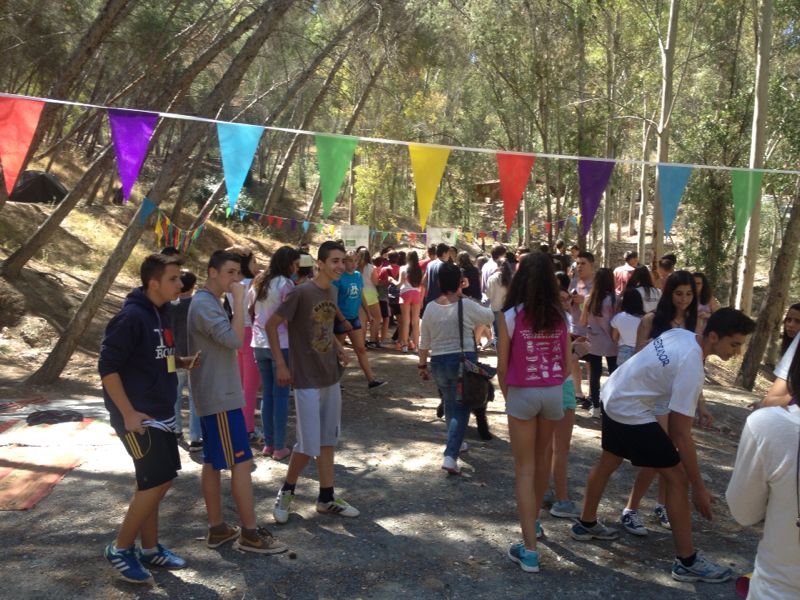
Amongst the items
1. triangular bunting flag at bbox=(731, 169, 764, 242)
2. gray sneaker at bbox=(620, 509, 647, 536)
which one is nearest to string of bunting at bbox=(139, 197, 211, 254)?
gray sneaker at bbox=(620, 509, 647, 536)

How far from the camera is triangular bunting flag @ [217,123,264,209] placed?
666cm

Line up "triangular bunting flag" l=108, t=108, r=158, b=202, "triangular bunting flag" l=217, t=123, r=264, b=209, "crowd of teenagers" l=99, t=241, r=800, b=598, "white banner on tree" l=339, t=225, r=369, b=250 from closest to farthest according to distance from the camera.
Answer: "crowd of teenagers" l=99, t=241, r=800, b=598
"triangular bunting flag" l=108, t=108, r=158, b=202
"triangular bunting flag" l=217, t=123, r=264, b=209
"white banner on tree" l=339, t=225, r=369, b=250

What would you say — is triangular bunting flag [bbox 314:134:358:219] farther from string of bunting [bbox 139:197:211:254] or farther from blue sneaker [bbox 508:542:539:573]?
blue sneaker [bbox 508:542:539:573]

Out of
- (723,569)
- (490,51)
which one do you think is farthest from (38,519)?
(490,51)

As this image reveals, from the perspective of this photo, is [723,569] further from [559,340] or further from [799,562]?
[799,562]

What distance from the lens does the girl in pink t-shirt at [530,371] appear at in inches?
157

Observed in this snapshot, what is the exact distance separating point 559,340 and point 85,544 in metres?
2.95

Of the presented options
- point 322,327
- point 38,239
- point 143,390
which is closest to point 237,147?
point 322,327

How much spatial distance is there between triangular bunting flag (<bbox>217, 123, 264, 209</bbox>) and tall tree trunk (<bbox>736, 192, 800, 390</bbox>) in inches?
339

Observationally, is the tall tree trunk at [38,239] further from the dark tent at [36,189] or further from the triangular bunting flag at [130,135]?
the dark tent at [36,189]

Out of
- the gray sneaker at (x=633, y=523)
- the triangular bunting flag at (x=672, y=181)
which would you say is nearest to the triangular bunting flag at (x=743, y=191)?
the triangular bunting flag at (x=672, y=181)

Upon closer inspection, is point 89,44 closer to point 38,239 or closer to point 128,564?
point 38,239

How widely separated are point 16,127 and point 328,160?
8.76 feet

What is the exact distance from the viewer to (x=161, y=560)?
3910mm
